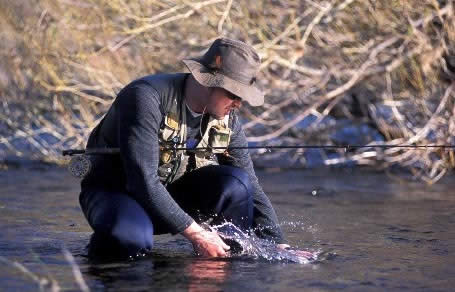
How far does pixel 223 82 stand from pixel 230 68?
0.31 feet

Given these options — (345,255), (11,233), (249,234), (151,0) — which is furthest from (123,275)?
(151,0)

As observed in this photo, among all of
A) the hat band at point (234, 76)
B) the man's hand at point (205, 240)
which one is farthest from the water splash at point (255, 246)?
the hat band at point (234, 76)

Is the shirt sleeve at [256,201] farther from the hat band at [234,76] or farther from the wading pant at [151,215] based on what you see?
the hat band at [234,76]

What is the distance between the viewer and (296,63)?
416 inches

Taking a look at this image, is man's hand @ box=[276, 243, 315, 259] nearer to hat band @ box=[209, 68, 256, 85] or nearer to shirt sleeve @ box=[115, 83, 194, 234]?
shirt sleeve @ box=[115, 83, 194, 234]

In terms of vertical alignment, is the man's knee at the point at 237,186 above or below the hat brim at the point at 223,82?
below

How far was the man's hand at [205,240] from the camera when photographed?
4953 mm

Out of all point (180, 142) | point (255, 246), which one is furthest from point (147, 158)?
point (255, 246)

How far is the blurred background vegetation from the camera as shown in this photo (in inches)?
390

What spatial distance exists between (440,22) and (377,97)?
1170 mm

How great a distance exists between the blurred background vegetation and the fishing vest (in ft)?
13.9

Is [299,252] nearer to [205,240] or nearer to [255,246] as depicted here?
[255,246]

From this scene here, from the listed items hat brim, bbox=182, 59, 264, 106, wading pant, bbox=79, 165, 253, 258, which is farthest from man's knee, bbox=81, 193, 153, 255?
hat brim, bbox=182, 59, 264, 106

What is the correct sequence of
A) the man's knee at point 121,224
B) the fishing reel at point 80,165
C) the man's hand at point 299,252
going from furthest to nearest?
the man's hand at point 299,252
the fishing reel at point 80,165
the man's knee at point 121,224
